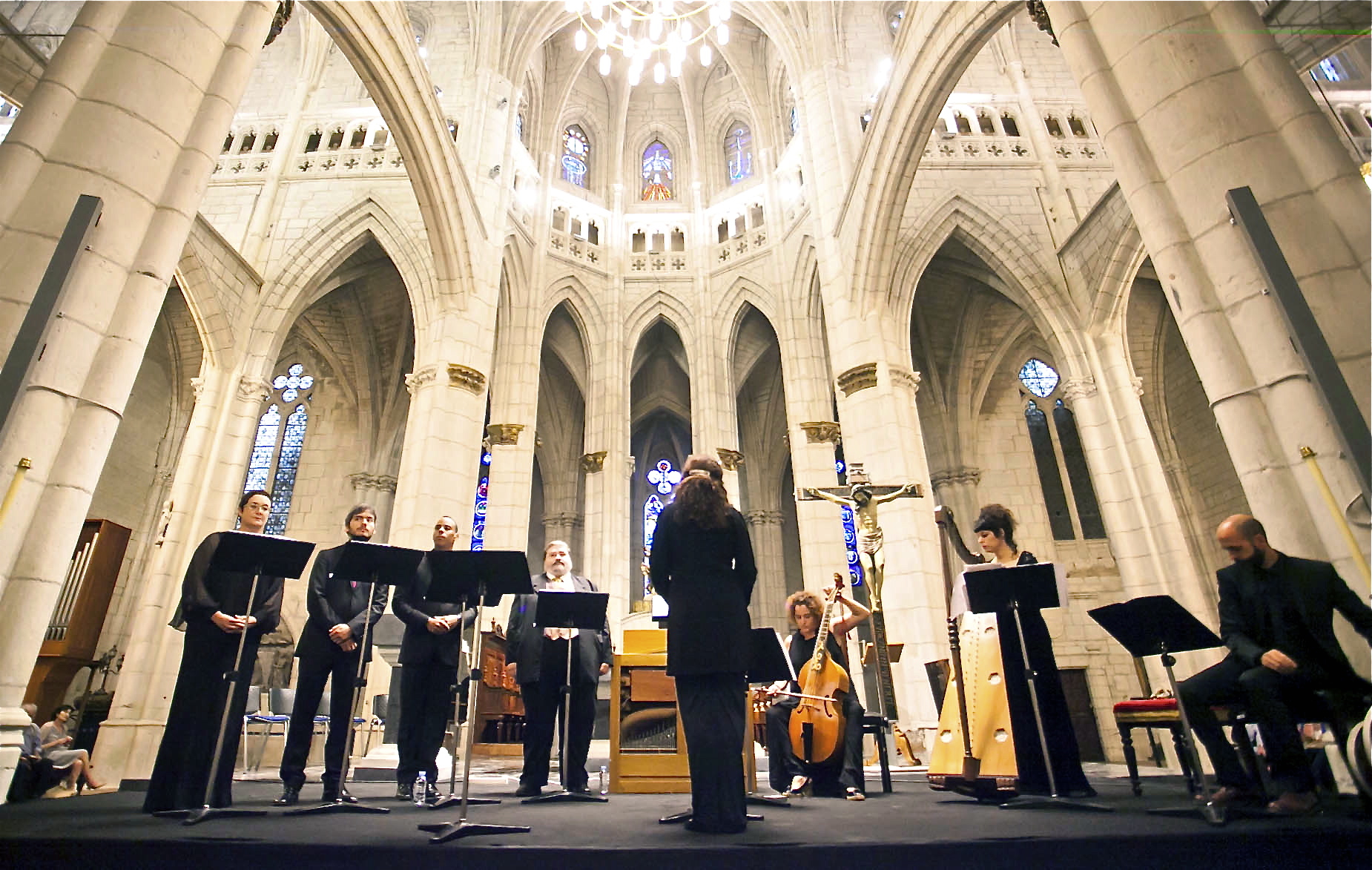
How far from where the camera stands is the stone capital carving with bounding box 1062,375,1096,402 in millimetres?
11219

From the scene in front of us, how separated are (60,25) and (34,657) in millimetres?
10186

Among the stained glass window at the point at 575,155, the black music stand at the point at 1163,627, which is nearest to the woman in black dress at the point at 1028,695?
the black music stand at the point at 1163,627

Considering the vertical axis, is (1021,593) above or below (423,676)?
above

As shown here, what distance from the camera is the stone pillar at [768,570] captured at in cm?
1831

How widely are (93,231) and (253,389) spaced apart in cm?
876

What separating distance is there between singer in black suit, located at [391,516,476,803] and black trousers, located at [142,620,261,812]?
0.81 metres

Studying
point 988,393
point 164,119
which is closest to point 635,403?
point 988,393

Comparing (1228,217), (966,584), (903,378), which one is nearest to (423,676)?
(966,584)

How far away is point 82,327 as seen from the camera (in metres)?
3.56

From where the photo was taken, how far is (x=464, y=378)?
36.7ft

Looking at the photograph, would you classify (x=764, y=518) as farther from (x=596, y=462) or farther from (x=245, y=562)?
(x=245, y=562)

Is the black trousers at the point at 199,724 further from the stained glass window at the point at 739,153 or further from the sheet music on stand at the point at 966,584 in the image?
the stained glass window at the point at 739,153

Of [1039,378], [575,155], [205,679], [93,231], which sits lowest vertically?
[205,679]

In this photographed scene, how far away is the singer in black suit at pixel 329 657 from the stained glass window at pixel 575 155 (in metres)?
17.5
